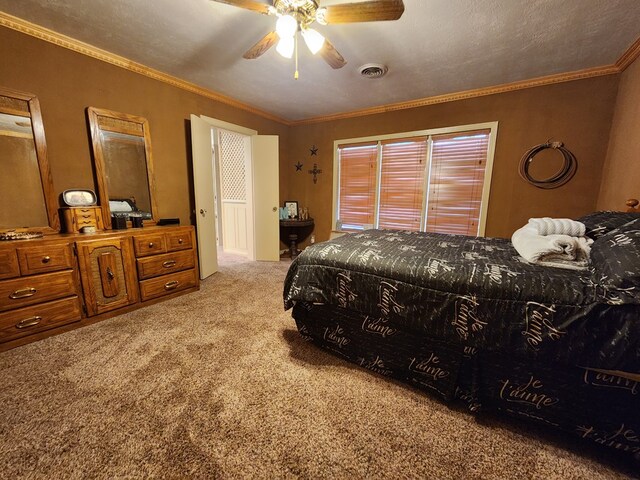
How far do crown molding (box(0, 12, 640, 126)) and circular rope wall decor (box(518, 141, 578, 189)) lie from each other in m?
0.70

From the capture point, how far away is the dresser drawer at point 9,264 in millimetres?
1765

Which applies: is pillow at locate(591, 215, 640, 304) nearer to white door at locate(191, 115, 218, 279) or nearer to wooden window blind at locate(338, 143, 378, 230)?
wooden window blind at locate(338, 143, 378, 230)

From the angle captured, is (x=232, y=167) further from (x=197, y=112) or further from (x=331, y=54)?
(x=331, y=54)

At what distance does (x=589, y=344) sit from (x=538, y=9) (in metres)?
2.31

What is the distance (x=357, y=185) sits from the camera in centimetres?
434

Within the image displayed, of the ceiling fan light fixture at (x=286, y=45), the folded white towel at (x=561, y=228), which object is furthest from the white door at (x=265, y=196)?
the folded white towel at (x=561, y=228)

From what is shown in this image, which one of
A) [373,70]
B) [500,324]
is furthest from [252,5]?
[500,324]

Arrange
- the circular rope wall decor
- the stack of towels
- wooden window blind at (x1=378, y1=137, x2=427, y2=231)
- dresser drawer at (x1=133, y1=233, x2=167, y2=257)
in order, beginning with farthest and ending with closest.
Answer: wooden window blind at (x1=378, y1=137, x2=427, y2=231) → the circular rope wall decor → dresser drawer at (x1=133, y1=233, x2=167, y2=257) → the stack of towels

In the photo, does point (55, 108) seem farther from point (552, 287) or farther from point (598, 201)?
point (598, 201)

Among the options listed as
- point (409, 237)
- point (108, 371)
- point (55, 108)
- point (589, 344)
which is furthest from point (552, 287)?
point (55, 108)

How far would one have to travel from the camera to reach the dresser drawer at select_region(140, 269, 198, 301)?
2.58 metres

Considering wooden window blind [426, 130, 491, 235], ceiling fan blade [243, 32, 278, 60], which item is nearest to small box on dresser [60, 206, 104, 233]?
ceiling fan blade [243, 32, 278, 60]

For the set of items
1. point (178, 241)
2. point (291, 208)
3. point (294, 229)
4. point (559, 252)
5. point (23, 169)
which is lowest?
point (294, 229)

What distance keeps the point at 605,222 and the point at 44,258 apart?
4.11 metres
